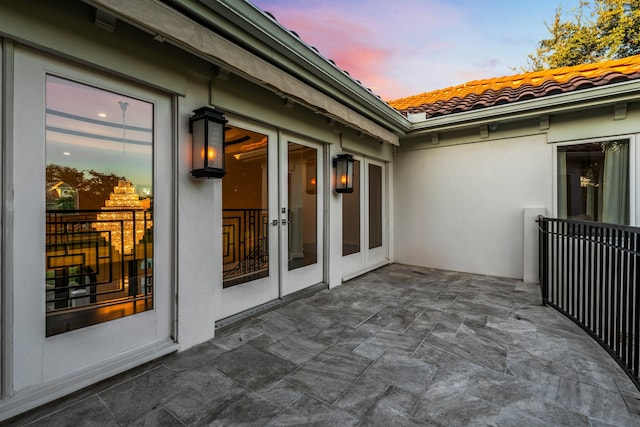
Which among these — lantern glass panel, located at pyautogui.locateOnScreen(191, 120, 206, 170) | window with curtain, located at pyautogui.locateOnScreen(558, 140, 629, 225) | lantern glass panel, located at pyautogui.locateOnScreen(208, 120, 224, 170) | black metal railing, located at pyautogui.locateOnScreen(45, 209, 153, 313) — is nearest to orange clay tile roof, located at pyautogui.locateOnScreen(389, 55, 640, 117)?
window with curtain, located at pyautogui.locateOnScreen(558, 140, 629, 225)

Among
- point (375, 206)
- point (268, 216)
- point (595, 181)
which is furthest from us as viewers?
point (375, 206)

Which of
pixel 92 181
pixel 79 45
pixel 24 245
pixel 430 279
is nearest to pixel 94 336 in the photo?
pixel 24 245

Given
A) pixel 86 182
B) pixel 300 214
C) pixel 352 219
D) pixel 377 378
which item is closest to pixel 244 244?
pixel 300 214

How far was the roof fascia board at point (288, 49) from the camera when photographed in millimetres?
2150

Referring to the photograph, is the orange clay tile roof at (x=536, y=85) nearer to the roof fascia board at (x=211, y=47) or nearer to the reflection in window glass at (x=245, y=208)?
the roof fascia board at (x=211, y=47)

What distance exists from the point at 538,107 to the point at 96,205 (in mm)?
5484

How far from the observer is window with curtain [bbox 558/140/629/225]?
3887mm

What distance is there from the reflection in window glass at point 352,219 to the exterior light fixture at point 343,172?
0.30 meters

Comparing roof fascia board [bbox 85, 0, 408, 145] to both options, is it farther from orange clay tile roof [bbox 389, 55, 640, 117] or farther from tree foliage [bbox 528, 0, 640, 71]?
tree foliage [bbox 528, 0, 640, 71]

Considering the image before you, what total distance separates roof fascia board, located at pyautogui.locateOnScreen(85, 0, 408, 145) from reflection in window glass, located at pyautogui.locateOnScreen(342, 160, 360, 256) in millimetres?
1531

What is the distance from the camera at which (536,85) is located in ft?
15.2

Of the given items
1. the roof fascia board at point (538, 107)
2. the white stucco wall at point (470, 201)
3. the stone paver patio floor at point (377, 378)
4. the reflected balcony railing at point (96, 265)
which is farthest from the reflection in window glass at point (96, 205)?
the white stucco wall at point (470, 201)

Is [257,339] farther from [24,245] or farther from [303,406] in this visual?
[24,245]

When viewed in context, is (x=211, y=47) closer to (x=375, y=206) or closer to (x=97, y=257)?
(x=97, y=257)
